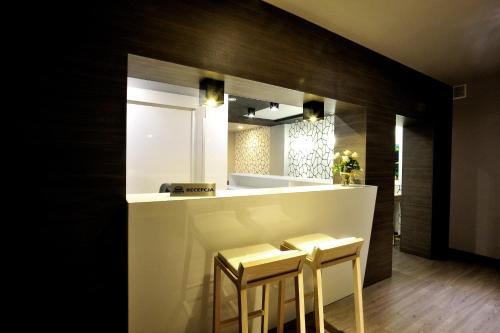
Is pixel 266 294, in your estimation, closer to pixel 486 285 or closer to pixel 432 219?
pixel 486 285

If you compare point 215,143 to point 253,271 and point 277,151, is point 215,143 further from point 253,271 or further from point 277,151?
point 277,151

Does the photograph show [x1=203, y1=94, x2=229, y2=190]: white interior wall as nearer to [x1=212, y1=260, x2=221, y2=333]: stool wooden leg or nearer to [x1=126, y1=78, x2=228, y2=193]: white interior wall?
[x1=126, y1=78, x2=228, y2=193]: white interior wall

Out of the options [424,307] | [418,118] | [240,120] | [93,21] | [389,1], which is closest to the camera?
[93,21]

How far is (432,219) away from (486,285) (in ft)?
3.00

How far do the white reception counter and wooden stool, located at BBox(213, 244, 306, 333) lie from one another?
0.12 meters

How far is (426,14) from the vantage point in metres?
2.00

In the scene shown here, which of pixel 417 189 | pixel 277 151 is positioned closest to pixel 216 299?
pixel 417 189

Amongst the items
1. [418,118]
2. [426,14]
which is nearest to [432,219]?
[418,118]

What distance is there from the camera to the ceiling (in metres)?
1.90

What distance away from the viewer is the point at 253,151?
29.3ft

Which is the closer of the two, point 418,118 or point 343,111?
point 343,111

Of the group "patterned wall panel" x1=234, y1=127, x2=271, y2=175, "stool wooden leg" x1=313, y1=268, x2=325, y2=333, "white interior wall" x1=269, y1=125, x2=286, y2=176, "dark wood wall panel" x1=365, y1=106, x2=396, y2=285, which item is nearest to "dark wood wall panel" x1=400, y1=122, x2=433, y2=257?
"dark wood wall panel" x1=365, y1=106, x2=396, y2=285

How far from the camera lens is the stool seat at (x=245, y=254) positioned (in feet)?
4.55

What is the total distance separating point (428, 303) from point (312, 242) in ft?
4.97
